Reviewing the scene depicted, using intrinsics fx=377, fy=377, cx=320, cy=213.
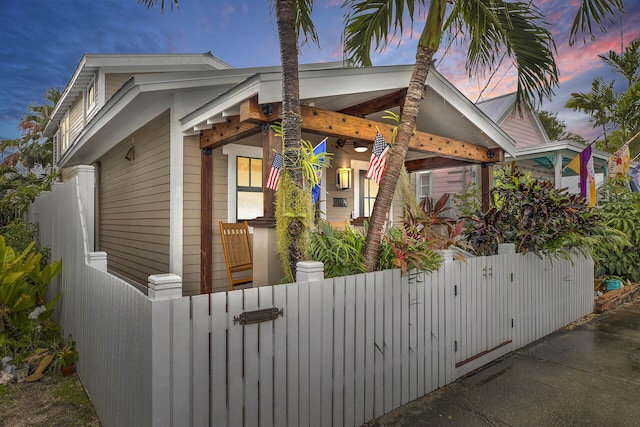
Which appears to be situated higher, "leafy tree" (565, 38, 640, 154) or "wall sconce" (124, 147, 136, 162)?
"leafy tree" (565, 38, 640, 154)

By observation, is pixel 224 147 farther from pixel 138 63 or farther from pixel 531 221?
pixel 138 63

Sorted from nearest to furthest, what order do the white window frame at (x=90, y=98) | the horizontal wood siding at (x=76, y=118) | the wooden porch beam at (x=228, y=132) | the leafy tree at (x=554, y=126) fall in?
the wooden porch beam at (x=228, y=132), the white window frame at (x=90, y=98), the horizontal wood siding at (x=76, y=118), the leafy tree at (x=554, y=126)

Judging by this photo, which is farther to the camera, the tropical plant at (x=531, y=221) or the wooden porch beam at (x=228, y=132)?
the tropical plant at (x=531, y=221)

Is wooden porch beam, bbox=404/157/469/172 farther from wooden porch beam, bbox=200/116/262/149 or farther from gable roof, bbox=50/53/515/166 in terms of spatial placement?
wooden porch beam, bbox=200/116/262/149

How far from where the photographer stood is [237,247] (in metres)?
5.40

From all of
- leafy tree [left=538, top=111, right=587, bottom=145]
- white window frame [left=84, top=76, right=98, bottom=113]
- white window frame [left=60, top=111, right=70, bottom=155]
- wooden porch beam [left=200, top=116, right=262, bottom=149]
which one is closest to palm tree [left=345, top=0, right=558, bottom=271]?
wooden porch beam [left=200, top=116, right=262, bottom=149]

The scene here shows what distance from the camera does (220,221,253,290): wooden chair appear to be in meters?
5.26

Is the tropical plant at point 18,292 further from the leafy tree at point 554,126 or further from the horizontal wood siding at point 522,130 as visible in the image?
the leafy tree at point 554,126

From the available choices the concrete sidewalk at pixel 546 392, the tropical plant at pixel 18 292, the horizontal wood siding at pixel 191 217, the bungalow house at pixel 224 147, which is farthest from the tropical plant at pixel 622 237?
the tropical plant at pixel 18 292

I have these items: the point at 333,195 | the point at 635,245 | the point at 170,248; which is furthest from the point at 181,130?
the point at 635,245

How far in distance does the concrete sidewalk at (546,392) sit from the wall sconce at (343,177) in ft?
12.8

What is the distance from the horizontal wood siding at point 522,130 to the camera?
1290 cm

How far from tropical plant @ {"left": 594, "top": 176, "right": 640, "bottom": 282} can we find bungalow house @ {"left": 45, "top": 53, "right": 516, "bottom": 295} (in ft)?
8.54

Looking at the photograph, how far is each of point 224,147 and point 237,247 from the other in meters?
1.51
